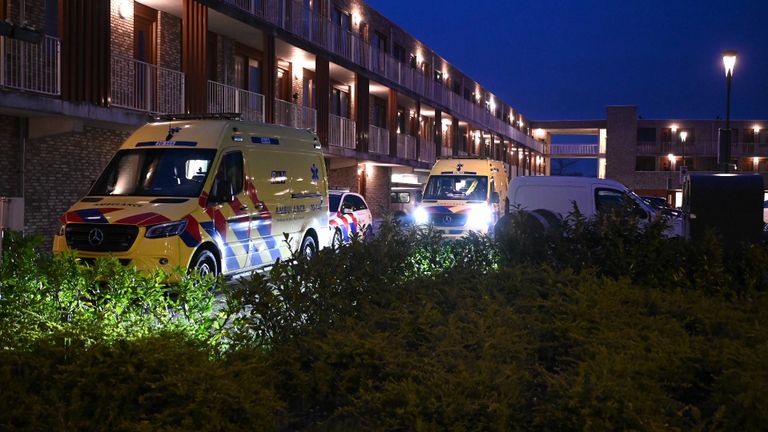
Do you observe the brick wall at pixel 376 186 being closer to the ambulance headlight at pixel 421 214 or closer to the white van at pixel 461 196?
the white van at pixel 461 196

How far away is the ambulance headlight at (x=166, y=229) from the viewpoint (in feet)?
34.2

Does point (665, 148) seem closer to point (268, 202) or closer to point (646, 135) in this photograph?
point (646, 135)

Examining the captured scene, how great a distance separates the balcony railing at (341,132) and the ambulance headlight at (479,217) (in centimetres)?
1001

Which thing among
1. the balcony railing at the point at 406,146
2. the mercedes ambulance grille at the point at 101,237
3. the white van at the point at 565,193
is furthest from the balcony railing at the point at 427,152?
the mercedes ambulance grille at the point at 101,237

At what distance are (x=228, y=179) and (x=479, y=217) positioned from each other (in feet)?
31.2

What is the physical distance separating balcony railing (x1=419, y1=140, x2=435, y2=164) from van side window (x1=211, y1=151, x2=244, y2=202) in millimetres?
28137

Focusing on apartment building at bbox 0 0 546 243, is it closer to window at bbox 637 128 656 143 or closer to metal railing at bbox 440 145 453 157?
metal railing at bbox 440 145 453 157

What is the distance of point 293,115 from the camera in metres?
26.0

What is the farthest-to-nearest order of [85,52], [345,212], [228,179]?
[345,212]
[85,52]
[228,179]

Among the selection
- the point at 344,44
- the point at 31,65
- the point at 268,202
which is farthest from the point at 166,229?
the point at 344,44

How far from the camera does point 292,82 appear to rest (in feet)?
93.9

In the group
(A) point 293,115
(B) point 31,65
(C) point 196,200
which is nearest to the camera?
(C) point 196,200

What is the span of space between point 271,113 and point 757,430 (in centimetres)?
2138

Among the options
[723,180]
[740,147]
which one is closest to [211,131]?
[723,180]
